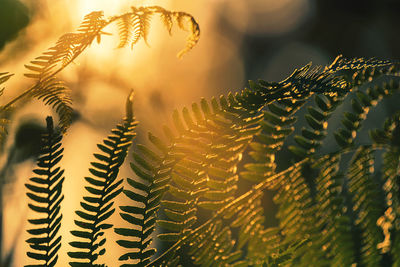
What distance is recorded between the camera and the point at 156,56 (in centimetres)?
344

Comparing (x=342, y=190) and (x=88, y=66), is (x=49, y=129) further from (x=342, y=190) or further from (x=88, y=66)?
(x=88, y=66)

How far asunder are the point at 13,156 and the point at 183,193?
0.63 meters

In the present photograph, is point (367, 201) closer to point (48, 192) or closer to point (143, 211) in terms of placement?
point (143, 211)

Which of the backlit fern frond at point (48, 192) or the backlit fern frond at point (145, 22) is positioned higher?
the backlit fern frond at point (145, 22)

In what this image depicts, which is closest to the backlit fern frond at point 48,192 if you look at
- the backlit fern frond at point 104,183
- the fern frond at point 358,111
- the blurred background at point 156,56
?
the backlit fern frond at point 104,183

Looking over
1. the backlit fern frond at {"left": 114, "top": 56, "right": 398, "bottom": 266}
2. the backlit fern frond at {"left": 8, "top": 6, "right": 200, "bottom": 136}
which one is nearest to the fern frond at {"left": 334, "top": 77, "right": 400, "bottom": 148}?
the backlit fern frond at {"left": 114, "top": 56, "right": 398, "bottom": 266}

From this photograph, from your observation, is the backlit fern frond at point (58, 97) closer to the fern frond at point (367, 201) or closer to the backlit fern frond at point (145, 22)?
the backlit fern frond at point (145, 22)

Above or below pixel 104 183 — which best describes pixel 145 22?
above

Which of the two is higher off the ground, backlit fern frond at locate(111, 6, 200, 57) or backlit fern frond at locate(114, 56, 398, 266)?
backlit fern frond at locate(111, 6, 200, 57)

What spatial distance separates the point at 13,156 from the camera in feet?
3.12

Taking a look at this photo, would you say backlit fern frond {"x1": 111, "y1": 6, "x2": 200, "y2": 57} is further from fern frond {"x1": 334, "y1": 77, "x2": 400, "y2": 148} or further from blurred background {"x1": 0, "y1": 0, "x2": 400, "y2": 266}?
fern frond {"x1": 334, "y1": 77, "x2": 400, "y2": 148}

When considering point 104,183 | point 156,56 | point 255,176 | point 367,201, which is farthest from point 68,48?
point 156,56

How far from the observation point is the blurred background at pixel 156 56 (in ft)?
3.14

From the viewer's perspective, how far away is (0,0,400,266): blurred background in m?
0.96
